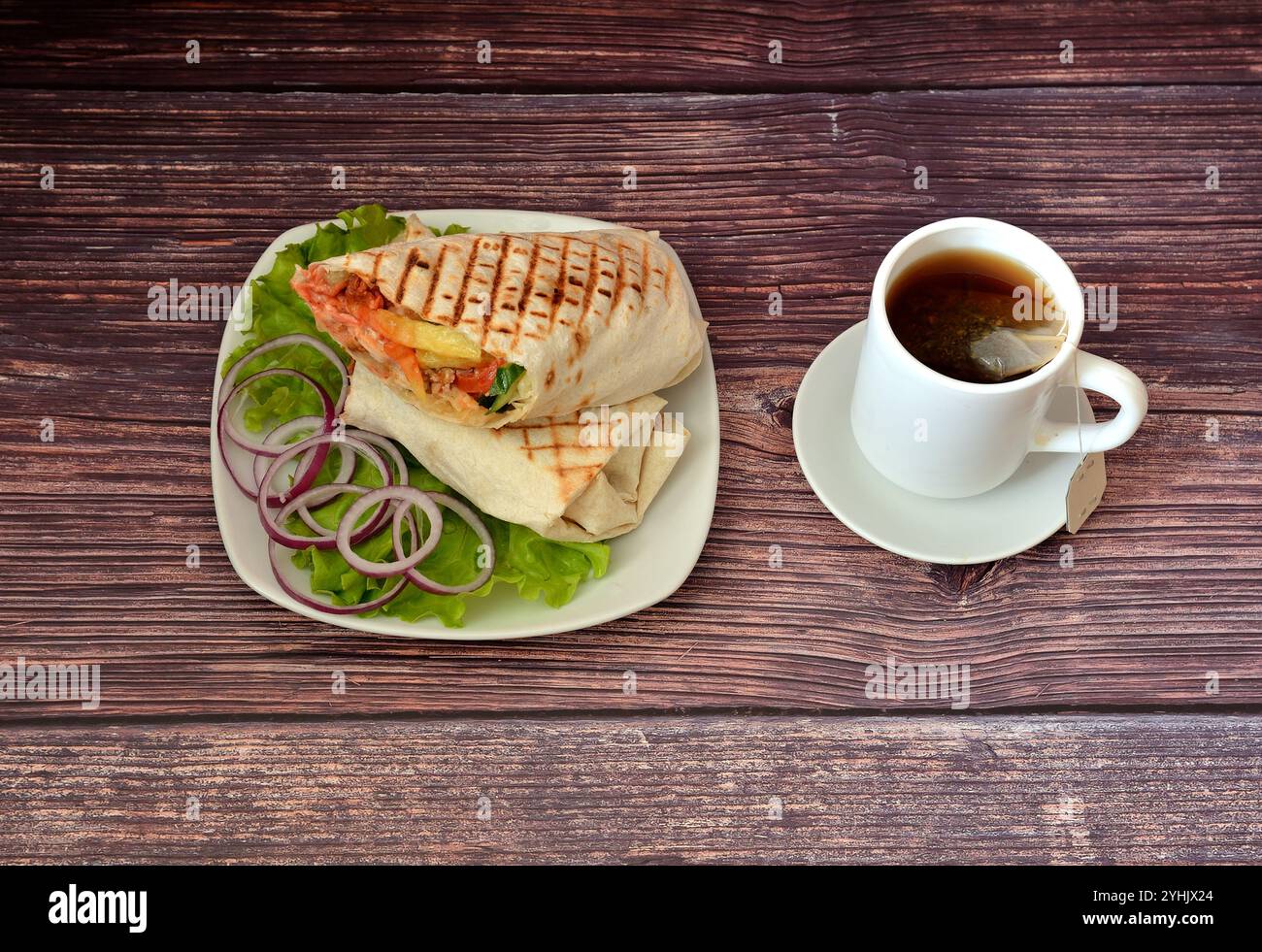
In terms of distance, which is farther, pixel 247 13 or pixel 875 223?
pixel 247 13

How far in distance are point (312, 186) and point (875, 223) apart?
1138mm

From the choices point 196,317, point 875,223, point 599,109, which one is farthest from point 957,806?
point 196,317

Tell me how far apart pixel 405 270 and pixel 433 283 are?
0.17ft

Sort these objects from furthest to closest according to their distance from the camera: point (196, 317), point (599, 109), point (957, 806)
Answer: point (599, 109), point (196, 317), point (957, 806)

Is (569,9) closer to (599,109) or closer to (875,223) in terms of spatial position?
(599,109)

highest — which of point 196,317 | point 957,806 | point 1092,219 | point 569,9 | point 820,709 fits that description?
point 569,9

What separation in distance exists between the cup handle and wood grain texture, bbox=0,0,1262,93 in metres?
0.95

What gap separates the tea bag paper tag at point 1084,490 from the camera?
175cm

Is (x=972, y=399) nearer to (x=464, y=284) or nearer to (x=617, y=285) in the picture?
(x=617, y=285)

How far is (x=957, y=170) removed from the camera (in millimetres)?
2236

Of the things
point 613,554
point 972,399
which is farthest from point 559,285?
point 972,399

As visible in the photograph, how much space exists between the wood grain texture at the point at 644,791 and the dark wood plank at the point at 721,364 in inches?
2.3

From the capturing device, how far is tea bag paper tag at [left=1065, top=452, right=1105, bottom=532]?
175 centimetres

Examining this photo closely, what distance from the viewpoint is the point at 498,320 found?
Result: 1.71 metres
